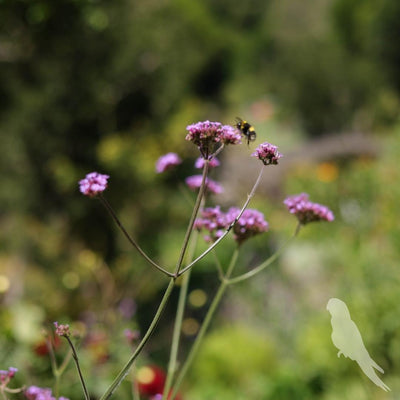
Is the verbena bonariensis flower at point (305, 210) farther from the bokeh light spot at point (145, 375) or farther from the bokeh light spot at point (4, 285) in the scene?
the bokeh light spot at point (4, 285)

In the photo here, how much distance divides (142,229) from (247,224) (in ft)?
16.1

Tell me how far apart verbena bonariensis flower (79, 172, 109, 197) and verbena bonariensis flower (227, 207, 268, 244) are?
0.70 ft

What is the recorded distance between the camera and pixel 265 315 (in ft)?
13.5

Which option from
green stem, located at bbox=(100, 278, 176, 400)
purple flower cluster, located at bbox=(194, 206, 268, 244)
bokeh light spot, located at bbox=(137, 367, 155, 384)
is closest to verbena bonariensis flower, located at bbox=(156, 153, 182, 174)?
purple flower cluster, located at bbox=(194, 206, 268, 244)

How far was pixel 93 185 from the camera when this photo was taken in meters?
0.53

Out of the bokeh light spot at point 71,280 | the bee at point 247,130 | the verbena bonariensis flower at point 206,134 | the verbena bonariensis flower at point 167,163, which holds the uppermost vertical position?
the bokeh light spot at point 71,280

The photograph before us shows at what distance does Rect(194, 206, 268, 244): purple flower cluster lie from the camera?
27.4 inches

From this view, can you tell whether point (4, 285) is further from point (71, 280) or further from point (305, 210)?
point (71, 280)

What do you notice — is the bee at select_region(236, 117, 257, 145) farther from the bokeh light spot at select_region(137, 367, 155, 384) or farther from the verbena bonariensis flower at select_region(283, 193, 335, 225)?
the bokeh light spot at select_region(137, 367, 155, 384)

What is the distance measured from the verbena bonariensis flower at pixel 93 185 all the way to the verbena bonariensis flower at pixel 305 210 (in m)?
0.27

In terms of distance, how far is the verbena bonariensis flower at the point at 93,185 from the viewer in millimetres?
522

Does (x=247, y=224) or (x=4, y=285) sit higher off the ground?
(x=4, y=285)


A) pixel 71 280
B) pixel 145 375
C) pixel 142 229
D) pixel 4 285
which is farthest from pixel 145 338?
pixel 142 229

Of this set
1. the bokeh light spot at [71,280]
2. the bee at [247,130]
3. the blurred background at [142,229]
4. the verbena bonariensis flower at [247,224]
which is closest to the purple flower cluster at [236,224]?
the verbena bonariensis flower at [247,224]
